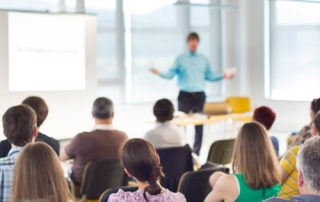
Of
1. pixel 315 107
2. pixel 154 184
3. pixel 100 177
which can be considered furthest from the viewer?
pixel 315 107

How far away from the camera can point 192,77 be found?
8094 mm

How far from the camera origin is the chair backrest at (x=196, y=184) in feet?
11.5

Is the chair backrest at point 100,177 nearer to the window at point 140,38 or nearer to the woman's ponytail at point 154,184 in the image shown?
the woman's ponytail at point 154,184

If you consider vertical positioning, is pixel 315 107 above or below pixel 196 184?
above

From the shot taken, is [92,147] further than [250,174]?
Yes

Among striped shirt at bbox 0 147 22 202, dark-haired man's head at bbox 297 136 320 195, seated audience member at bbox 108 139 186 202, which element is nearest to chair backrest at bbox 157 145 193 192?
striped shirt at bbox 0 147 22 202

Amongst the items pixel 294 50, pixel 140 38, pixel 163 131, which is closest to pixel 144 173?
pixel 163 131

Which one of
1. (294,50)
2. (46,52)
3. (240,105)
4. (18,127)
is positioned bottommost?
(240,105)

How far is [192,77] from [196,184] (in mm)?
4617

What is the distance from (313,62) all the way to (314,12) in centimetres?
94

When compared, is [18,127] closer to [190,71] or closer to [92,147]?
[92,147]

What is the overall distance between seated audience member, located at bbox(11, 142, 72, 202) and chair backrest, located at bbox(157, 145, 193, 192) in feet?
6.40

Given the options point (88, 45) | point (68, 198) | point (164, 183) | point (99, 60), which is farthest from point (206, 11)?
point (68, 198)

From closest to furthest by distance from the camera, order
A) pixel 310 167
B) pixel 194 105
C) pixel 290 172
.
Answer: pixel 310 167 < pixel 290 172 < pixel 194 105
